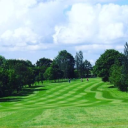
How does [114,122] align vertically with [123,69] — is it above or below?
below

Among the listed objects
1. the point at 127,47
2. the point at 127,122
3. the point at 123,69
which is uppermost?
the point at 127,47

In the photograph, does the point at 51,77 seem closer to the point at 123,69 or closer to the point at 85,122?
the point at 123,69

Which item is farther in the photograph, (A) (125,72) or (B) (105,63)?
(B) (105,63)

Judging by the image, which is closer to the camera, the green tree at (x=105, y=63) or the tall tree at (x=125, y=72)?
the tall tree at (x=125, y=72)

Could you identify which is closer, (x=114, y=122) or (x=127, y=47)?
(x=114, y=122)

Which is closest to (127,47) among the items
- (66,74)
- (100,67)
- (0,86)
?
(100,67)

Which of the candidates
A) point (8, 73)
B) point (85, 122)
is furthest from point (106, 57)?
point (85, 122)

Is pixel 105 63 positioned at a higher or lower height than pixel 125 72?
higher

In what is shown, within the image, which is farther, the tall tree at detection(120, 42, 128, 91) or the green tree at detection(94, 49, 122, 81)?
the green tree at detection(94, 49, 122, 81)

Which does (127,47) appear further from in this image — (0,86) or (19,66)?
(19,66)

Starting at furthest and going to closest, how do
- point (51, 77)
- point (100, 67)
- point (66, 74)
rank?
1. point (66, 74)
2. point (51, 77)
3. point (100, 67)

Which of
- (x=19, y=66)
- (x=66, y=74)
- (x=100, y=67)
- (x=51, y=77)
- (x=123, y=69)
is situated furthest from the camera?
(x=66, y=74)

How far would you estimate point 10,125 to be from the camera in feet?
81.6

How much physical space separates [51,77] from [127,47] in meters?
81.8
